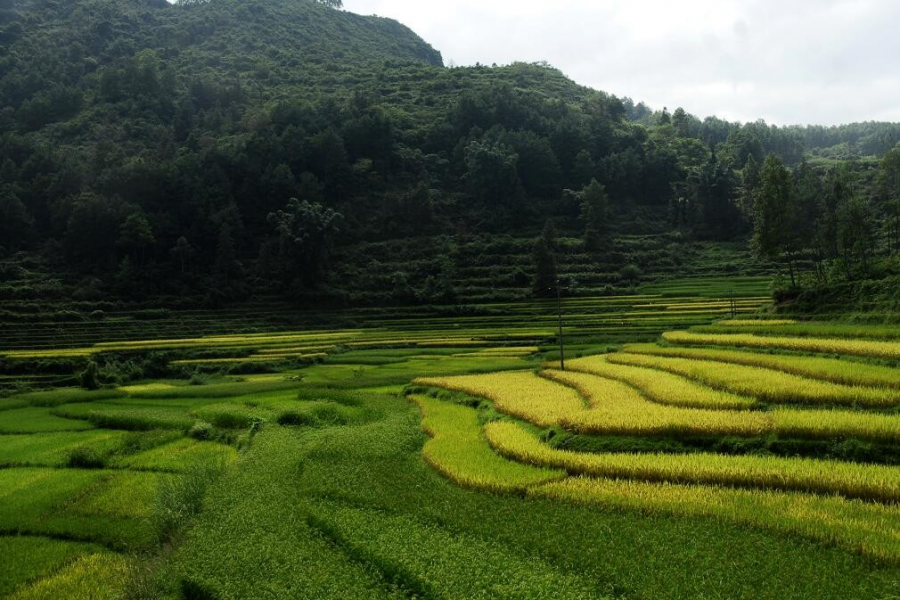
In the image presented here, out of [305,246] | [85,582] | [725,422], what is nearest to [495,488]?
[725,422]

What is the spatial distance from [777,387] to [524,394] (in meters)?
9.13

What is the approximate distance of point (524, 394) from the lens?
2405cm

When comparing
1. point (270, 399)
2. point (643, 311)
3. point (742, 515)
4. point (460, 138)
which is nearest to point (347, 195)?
point (460, 138)

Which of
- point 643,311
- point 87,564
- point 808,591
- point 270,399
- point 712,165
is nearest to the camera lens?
point 808,591

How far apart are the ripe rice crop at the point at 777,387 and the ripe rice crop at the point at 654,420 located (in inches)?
82.3

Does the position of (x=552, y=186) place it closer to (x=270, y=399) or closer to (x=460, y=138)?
(x=460, y=138)

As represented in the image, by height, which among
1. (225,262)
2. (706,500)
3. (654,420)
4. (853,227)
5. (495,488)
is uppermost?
(853,227)

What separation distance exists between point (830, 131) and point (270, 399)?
21316 centimetres

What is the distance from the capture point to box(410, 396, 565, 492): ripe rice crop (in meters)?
14.9

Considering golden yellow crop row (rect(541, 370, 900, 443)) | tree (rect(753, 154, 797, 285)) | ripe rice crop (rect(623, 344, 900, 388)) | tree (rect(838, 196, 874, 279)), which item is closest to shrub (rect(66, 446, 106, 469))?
golden yellow crop row (rect(541, 370, 900, 443))

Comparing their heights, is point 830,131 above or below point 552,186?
above

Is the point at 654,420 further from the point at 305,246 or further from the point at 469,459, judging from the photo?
the point at 305,246

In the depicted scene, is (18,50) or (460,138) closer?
(460,138)

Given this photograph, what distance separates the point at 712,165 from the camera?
86438 millimetres
